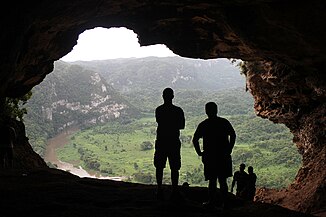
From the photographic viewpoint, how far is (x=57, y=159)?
88.9 metres

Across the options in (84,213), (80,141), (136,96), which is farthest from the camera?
(136,96)

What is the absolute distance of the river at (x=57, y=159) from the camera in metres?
76.1

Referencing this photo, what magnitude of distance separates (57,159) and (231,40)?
7841cm

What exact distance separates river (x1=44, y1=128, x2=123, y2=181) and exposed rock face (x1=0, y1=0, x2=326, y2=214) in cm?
5193

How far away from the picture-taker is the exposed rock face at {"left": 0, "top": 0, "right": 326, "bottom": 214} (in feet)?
37.3

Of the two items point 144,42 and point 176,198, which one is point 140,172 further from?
point 176,198

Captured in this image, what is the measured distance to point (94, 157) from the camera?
88938mm

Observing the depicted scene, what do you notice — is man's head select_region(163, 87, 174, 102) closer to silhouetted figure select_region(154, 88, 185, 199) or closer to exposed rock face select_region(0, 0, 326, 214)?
silhouetted figure select_region(154, 88, 185, 199)

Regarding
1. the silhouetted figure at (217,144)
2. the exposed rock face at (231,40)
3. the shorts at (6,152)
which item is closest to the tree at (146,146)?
the exposed rock face at (231,40)

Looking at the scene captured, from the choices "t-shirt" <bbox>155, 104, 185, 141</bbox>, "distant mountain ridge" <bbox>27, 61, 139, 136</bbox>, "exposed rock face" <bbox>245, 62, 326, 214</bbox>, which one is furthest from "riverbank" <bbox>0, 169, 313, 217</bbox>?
"distant mountain ridge" <bbox>27, 61, 139, 136</bbox>

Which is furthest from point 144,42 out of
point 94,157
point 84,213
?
point 94,157

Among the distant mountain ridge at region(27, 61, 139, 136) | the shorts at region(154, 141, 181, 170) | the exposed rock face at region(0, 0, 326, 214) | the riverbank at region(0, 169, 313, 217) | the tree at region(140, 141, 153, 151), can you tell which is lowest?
the riverbank at region(0, 169, 313, 217)

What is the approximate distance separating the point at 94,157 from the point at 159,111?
274 ft

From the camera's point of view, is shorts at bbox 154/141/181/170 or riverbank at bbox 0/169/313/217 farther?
shorts at bbox 154/141/181/170
